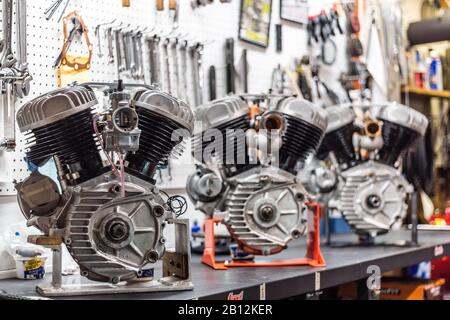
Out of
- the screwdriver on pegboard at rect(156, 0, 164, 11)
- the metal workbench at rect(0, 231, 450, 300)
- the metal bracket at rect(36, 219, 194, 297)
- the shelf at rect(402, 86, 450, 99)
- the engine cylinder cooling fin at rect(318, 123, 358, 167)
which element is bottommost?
the metal workbench at rect(0, 231, 450, 300)

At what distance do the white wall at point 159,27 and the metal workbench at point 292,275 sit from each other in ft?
1.48

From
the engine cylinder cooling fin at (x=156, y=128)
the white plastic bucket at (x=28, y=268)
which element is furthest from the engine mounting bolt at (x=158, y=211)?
the white plastic bucket at (x=28, y=268)

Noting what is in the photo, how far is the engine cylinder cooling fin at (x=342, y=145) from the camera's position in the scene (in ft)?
13.9

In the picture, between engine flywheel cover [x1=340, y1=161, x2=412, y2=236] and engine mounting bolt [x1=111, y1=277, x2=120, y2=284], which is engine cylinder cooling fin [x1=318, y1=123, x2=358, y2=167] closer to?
engine flywheel cover [x1=340, y1=161, x2=412, y2=236]

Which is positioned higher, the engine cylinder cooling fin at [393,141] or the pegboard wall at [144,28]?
the pegboard wall at [144,28]

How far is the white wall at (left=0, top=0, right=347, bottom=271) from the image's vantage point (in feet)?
10.7

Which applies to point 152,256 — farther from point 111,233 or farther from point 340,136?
point 340,136

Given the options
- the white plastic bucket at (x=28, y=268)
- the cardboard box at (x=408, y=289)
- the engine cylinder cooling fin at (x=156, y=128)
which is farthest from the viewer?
the cardboard box at (x=408, y=289)

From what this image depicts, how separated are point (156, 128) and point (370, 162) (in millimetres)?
1779

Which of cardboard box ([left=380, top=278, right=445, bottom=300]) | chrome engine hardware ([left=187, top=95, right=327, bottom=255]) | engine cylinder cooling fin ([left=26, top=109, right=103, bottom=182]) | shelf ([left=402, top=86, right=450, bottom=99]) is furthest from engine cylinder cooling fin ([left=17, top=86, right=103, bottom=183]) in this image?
shelf ([left=402, top=86, right=450, bottom=99])

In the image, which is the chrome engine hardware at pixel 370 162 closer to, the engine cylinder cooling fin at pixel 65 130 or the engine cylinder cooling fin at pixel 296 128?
the engine cylinder cooling fin at pixel 296 128

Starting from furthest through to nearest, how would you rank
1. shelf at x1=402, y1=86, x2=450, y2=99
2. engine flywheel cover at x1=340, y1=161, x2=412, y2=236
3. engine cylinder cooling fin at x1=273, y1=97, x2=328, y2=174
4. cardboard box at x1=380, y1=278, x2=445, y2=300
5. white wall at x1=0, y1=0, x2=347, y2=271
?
shelf at x1=402, y1=86, x2=450, y2=99, cardboard box at x1=380, y1=278, x2=445, y2=300, engine flywheel cover at x1=340, y1=161, x2=412, y2=236, engine cylinder cooling fin at x1=273, y1=97, x2=328, y2=174, white wall at x1=0, y1=0, x2=347, y2=271

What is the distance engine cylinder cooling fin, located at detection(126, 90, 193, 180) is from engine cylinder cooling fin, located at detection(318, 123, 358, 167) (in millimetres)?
1545

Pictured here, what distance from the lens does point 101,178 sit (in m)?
2.71
